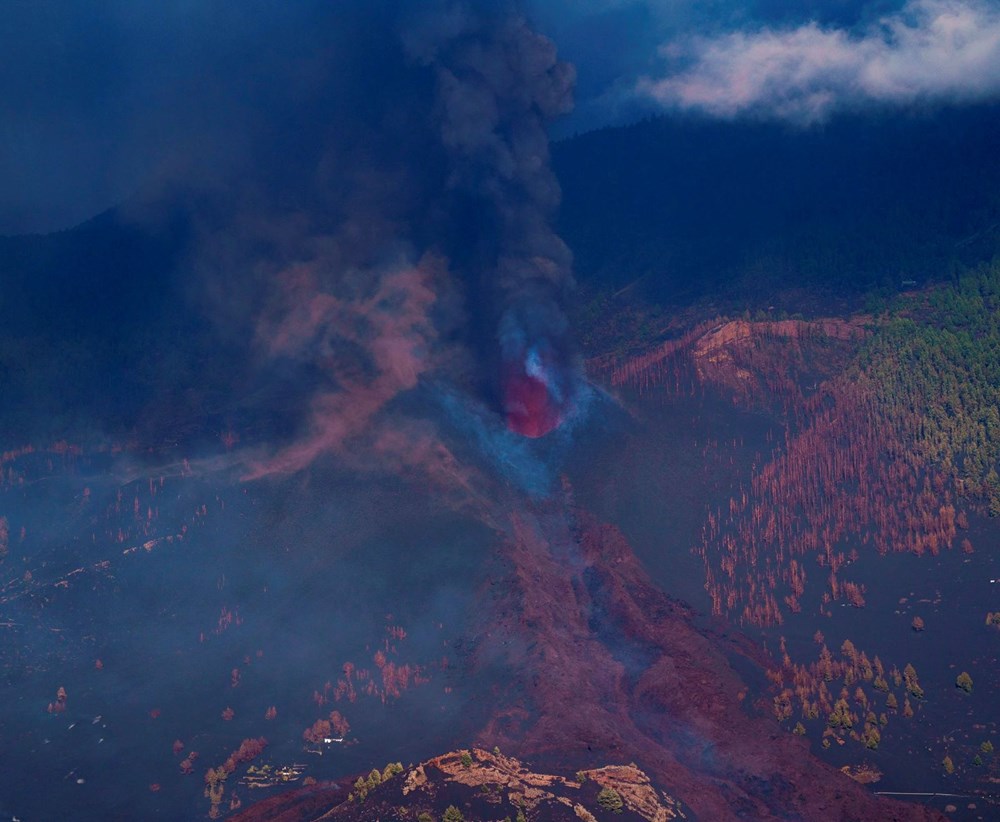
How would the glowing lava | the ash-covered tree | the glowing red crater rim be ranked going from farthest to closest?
the glowing lava, the glowing red crater rim, the ash-covered tree

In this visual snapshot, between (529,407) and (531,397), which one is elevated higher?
(531,397)

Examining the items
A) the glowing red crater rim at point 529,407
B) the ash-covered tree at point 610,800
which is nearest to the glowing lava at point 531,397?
the glowing red crater rim at point 529,407

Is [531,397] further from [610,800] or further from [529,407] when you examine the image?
[610,800]

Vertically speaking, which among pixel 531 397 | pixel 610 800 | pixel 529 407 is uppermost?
pixel 531 397

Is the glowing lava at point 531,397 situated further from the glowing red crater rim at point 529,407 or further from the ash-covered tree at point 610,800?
the ash-covered tree at point 610,800

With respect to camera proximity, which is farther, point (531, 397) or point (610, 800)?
point (531, 397)

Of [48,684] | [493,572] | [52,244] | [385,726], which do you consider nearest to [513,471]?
[493,572]

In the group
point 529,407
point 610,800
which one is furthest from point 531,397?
point 610,800

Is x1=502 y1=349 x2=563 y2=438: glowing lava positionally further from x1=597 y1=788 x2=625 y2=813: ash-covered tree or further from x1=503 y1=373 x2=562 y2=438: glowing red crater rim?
x1=597 y1=788 x2=625 y2=813: ash-covered tree

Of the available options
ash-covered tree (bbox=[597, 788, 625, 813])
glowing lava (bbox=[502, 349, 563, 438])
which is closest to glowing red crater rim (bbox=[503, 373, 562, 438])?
glowing lava (bbox=[502, 349, 563, 438])
